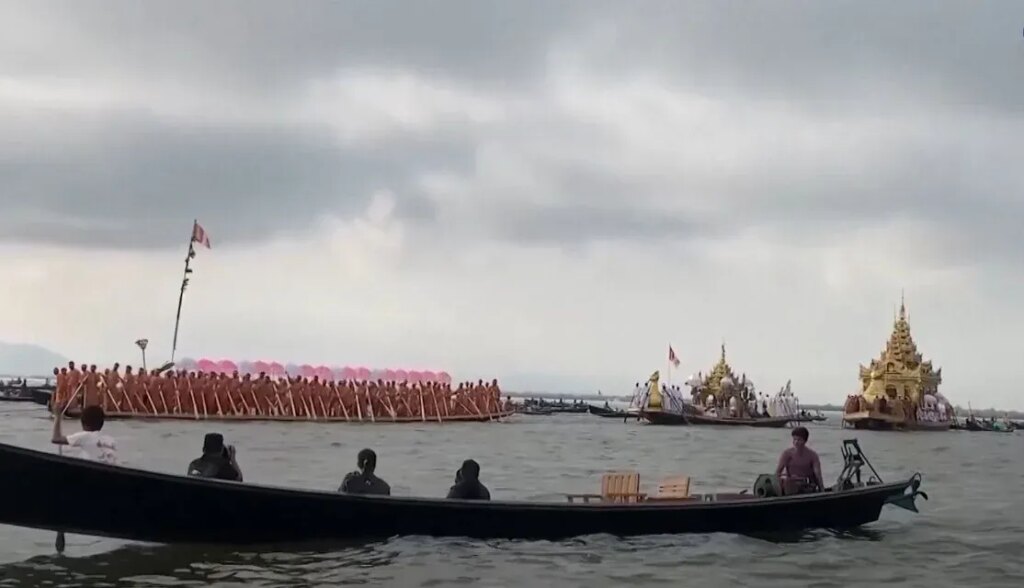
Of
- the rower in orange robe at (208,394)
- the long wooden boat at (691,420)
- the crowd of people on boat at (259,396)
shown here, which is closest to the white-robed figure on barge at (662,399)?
the long wooden boat at (691,420)

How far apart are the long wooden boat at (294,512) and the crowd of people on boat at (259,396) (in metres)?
34.4

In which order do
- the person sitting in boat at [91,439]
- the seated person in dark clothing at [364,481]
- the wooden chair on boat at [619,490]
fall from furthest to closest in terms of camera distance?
the wooden chair on boat at [619,490], the seated person in dark clothing at [364,481], the person sitting in boat at [91,439]

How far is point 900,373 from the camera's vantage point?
3762 inches

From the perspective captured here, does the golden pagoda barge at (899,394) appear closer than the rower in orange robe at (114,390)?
No

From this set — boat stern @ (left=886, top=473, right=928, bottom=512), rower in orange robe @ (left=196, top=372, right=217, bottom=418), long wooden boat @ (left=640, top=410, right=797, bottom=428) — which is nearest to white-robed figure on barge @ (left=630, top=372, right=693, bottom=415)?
long wooden boat @ (left=640, top=410, right=797, bottom=428)

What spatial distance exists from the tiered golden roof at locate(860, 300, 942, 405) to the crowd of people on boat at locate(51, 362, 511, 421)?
40.6m

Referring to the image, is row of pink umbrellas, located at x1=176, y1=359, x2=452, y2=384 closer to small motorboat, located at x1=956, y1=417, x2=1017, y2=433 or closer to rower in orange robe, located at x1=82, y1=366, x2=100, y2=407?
rower in orange robe, located at x1=82, y1=366, x2=100, y2=407

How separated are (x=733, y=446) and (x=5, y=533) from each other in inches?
1623

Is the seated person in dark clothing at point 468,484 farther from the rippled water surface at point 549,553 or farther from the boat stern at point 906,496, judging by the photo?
the boat stern at point 906,496

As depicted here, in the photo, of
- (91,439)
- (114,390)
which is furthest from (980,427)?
(91,439)

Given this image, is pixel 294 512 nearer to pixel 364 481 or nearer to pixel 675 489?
pixel 364 481

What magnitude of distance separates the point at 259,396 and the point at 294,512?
150 feet

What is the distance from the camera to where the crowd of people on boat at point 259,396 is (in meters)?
52.8

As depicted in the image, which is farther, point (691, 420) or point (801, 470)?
point (691, 420)
